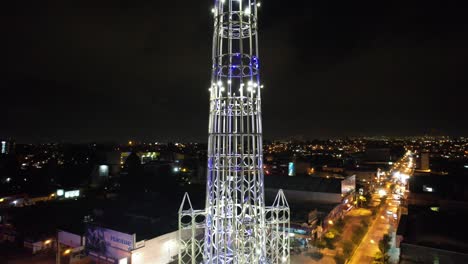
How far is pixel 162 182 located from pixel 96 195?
32.6ft

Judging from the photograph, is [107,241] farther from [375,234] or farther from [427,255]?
[375,234]

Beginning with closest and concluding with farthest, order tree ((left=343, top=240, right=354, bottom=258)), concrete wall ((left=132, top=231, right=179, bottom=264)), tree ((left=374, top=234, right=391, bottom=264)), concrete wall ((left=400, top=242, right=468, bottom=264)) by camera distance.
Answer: concrete wall ((left=400, top=242, right=468, bottom=264)) → concrete wall ((left=132, top=231, right=179, bottom=264)) → tree ((left=374, top=234, right=391, bottom=264)) → tree ((left=343, top=240, right=354, bottom=258))

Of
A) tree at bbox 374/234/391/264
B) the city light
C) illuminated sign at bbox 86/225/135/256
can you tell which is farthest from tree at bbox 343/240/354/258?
the city light

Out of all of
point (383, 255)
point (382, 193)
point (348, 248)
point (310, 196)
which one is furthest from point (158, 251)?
point (382, 193)

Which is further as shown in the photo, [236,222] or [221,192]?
[221,192]

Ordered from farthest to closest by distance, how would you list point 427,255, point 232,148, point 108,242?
point 108,242 → point 427,255 → point 232,148

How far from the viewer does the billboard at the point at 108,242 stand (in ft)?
59.7

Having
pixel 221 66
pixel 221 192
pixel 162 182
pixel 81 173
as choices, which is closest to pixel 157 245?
pixel 221 192

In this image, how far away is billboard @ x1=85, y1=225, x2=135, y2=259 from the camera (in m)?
18.2

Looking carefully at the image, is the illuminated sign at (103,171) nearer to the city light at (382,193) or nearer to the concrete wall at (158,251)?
the concrete wall at (158,251)

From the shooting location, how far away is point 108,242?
1927 cm

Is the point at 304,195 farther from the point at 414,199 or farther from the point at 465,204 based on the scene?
the point at 465,204

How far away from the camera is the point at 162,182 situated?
1738 inches

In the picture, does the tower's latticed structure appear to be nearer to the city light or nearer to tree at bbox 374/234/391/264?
tree at bbox 374/234/391/264
